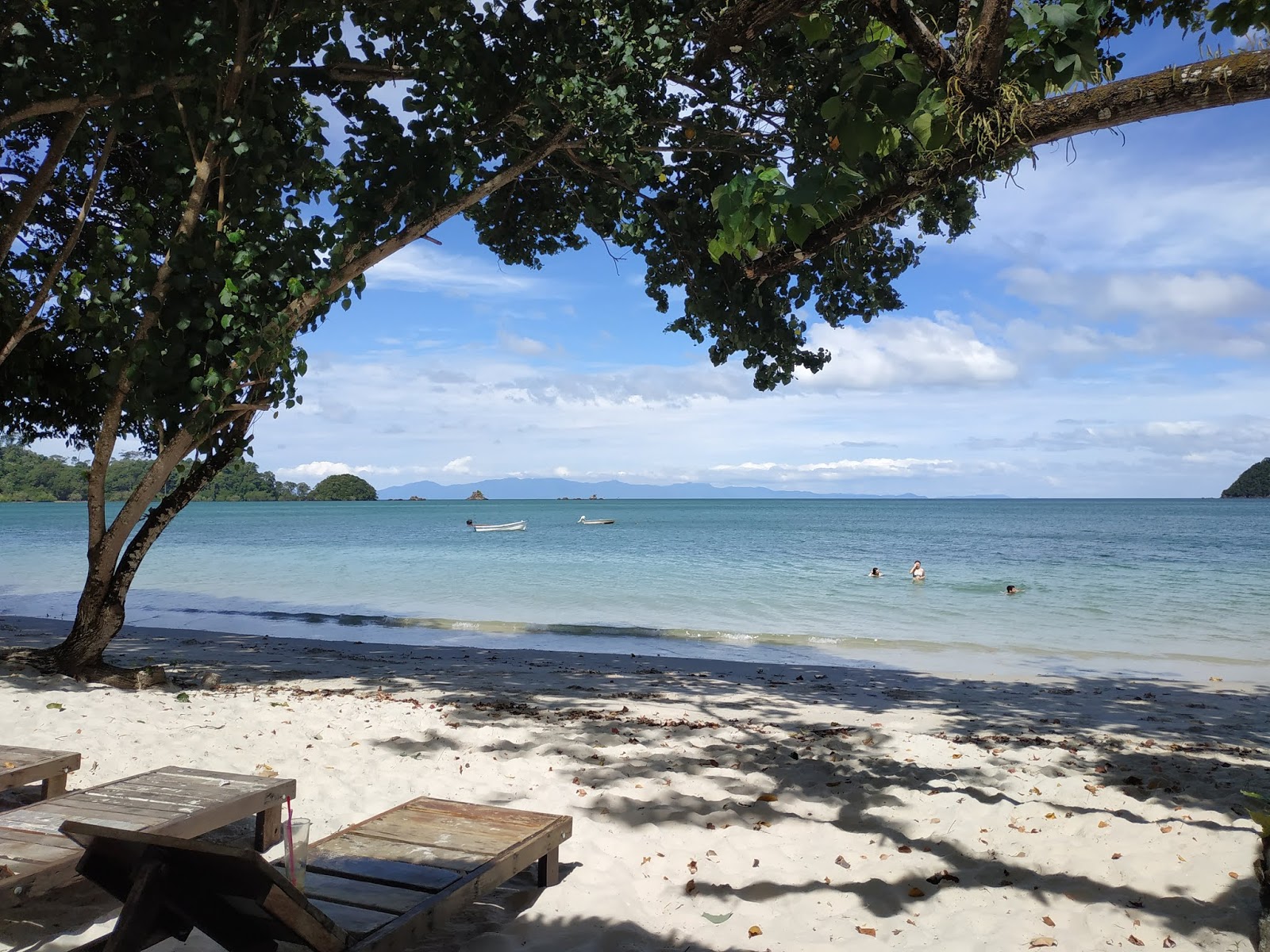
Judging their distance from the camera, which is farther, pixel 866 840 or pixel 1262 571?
pixel 1262 571

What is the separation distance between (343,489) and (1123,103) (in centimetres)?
18165

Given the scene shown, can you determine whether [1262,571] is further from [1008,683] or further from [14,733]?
[14,733]

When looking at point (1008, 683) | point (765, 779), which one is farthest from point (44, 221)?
point (1008, 683)

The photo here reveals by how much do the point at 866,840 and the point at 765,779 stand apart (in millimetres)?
1027

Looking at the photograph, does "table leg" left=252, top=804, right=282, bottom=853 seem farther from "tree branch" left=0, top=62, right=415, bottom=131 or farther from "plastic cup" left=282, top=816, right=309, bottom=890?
"tree branch" left=0, top=62, right=415, bottom=131

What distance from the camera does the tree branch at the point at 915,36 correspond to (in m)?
2.49

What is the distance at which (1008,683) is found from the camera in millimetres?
10734

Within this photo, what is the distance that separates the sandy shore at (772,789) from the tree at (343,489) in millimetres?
173102

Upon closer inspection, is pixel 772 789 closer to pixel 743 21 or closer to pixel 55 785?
pixel 55 785

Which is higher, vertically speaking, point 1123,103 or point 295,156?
point 295,156

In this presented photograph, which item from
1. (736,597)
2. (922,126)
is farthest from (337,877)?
(736,597)

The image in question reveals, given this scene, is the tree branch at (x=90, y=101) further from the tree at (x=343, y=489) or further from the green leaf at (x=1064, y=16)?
the tree at (x=343, y=489)

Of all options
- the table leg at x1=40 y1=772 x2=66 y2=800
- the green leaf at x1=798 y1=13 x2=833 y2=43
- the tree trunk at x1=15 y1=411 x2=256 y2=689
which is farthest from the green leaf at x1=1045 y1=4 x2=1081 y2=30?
the tree trunk at x1=15 y1=411 x2=256 y2=689

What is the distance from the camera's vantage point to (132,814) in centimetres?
361
